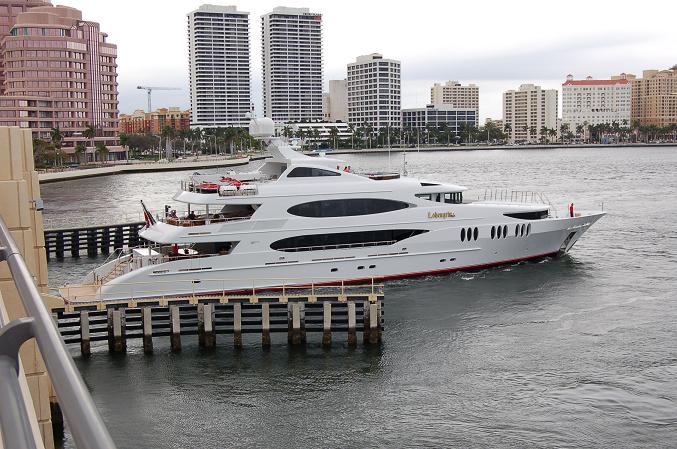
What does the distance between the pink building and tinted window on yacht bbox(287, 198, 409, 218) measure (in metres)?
108

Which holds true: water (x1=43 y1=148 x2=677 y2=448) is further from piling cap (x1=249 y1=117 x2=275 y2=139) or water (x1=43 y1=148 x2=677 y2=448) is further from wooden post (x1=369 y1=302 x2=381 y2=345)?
piling cap (x1=249 y1=117 x2=275 y2=139)

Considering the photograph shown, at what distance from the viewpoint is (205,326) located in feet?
73.6

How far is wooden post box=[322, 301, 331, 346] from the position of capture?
22.1 meters

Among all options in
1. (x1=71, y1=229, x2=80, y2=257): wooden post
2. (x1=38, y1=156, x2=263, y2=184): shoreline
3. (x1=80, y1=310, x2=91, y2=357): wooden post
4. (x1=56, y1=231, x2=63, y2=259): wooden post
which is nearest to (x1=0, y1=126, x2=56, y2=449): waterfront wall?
(x1=80, y1=310, x2=91, y2=357): wooden post

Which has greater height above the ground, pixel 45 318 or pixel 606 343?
pixel 45 318

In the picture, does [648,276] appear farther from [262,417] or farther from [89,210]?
[89,210]

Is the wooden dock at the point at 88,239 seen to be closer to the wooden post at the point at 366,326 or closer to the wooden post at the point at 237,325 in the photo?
the wooden post at the point at 237,325

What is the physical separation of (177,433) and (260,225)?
41.2 ft

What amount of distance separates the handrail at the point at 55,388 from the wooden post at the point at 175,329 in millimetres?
20936

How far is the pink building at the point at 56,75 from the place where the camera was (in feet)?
422

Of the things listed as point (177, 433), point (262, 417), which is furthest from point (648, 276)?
point (177, 433)

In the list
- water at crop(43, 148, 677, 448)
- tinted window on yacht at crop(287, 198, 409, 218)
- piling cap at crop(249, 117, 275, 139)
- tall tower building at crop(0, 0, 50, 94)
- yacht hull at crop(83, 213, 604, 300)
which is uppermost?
tall tower building at crop(0, 0, 50, 94)

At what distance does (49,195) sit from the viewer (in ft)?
267

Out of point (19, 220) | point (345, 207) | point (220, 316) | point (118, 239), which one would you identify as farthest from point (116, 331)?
point (118, 239)
